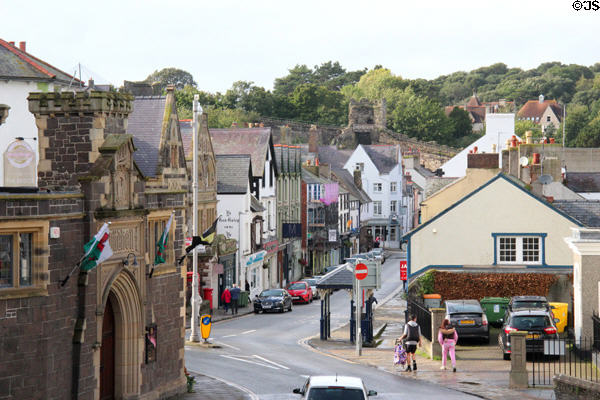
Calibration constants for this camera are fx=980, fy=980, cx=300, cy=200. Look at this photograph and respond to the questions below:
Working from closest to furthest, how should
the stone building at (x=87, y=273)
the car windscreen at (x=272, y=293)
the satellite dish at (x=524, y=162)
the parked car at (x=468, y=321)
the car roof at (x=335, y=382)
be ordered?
1. the stone building at (x=87, y=273)
2. the car roof at (x=335, y=382)
3. the parked car at (x=468, y=321)
4. the satellite dish at (x=524, y=162)
5. the car windscreen at (x=272, y=293)

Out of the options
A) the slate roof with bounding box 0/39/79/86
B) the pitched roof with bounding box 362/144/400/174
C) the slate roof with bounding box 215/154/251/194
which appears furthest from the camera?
the pitched roof with bounding box 362/144/400/174

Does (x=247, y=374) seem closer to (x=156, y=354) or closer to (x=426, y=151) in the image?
(x=156, y=354)

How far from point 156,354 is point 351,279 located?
46.6 ft

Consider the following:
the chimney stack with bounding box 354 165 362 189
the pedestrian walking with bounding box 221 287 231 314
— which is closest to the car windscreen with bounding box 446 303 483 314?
the pedestrian walking with bounding box 221 287 231 314

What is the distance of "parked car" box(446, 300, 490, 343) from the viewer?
35.6 m

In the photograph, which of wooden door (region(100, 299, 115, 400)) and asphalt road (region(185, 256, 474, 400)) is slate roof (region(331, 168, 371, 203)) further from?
wooden door (region(100, 299, 115, 400))

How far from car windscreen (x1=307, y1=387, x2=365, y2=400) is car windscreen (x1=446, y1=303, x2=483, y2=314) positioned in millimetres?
15892

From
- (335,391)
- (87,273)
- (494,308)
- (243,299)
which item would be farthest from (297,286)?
(335,391)

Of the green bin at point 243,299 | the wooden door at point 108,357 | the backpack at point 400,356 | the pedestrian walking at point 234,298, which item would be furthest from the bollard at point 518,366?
the green bin at point 243,299

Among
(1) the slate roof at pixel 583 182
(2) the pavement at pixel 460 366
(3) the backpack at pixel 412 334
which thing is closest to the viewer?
(2) the pavement at pixel 460 366

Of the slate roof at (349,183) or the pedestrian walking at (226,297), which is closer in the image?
the pedestrian walking at (226,297)

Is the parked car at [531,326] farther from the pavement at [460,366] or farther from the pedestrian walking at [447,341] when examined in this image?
the pedestrian walking at [447,341]

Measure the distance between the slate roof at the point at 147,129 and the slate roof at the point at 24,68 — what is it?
24.7ft

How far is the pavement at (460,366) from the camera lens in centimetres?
2733
